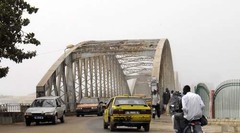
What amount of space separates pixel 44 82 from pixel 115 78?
3233 centimetres

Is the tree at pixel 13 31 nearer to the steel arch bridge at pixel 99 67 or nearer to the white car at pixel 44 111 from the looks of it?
the white car at pixel 44 111

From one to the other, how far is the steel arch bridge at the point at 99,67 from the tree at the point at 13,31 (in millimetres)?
14818

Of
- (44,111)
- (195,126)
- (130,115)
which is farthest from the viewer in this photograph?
(44,111)

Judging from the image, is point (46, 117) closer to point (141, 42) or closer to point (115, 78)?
point (141, 42)

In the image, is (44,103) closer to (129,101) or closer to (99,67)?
(129,101)

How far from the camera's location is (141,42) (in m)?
57.6

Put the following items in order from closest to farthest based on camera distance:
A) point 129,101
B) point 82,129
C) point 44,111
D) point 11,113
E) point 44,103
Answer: point 129,101, point 82,129, point 44,111, point 44,103, point 11,113

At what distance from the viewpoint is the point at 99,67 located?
215 ft

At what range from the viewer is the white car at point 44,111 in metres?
25.0

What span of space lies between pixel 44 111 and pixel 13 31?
14.8 feet

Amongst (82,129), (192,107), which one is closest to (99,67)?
(82,129)

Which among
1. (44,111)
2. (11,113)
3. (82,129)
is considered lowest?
(82,129)

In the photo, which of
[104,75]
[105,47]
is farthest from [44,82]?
[104,75]

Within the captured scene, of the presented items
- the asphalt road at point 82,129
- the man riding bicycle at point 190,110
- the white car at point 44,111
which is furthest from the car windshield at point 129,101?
the man riding bicycle at point 190,110
